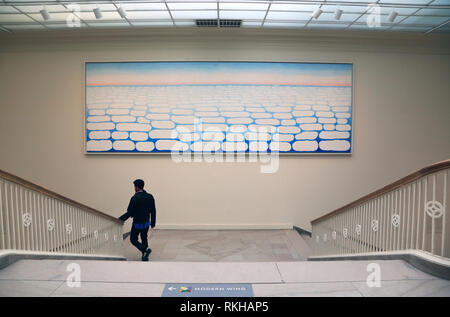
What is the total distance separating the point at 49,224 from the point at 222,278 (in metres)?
2.31

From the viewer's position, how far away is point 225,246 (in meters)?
5.61

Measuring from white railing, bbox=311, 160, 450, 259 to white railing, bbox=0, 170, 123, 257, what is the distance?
3727 millimetres

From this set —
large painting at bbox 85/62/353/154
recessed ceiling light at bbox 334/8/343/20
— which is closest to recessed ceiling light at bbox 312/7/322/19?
recessed ceiling light at bbox 334/8/343/20

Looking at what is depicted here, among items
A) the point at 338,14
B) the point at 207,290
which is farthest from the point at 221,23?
the point at 207,290

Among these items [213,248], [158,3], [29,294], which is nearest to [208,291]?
[29,294]

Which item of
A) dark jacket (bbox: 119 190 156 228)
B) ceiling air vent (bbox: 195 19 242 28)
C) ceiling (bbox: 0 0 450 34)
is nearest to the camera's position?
dark jacket (bbox: 119 190 156 228)

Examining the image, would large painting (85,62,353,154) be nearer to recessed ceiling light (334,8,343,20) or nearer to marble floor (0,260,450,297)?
recessed ceiling light (334,8,343,20)

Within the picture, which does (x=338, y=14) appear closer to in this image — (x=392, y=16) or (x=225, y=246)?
(x=392, y=16)

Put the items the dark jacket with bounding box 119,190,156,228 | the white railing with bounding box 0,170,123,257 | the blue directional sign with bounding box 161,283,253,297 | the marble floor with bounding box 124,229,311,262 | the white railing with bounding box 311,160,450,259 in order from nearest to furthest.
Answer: the blue directional sign with bounding box 161,283,253,297 < the white railing with bounding box 311,160,450,259 < the white railing with bounding box 0,170,123,257 < the dark jacket with bounding box 119,190,156,228 < the marble floor with bounding box 124,229,311,262

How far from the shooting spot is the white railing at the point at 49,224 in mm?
2650

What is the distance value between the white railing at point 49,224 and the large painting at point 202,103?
106 inches

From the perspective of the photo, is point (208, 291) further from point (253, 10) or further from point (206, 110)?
point (253, 10)

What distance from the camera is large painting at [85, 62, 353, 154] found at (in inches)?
254

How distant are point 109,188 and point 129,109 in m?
2.03
